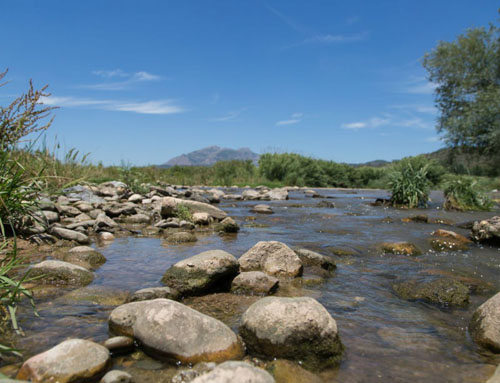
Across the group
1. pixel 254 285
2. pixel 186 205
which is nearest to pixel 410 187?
pixel 186 205

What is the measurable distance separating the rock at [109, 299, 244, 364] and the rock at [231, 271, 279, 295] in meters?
1.18

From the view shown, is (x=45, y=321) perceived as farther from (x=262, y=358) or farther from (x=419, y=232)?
(x=419, y=232)

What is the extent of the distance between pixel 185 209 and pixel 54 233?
3062mm

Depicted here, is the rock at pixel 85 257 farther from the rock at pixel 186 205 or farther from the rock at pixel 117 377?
the rock at pixel 186 205

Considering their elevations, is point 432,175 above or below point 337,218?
above

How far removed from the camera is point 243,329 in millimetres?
2572

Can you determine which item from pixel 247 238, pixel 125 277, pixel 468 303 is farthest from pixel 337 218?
pixel 125 277

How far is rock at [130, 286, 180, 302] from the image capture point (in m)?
3.17

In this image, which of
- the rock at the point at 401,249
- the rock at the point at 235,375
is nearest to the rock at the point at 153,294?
the rock at the point at 235,375

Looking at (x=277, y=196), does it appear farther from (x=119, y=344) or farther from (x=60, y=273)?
(x=119, y=344)

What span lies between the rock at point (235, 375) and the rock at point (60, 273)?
2337 mm

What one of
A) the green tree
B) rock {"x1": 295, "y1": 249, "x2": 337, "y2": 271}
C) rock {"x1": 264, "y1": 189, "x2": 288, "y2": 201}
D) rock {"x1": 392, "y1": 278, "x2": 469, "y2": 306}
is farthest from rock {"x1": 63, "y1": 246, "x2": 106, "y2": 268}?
the green tree

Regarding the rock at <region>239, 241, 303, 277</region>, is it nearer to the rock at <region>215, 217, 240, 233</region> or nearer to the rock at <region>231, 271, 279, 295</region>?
the rock at <region>231, 271, 279, 295</region>

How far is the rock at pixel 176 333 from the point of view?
2.31 meters
